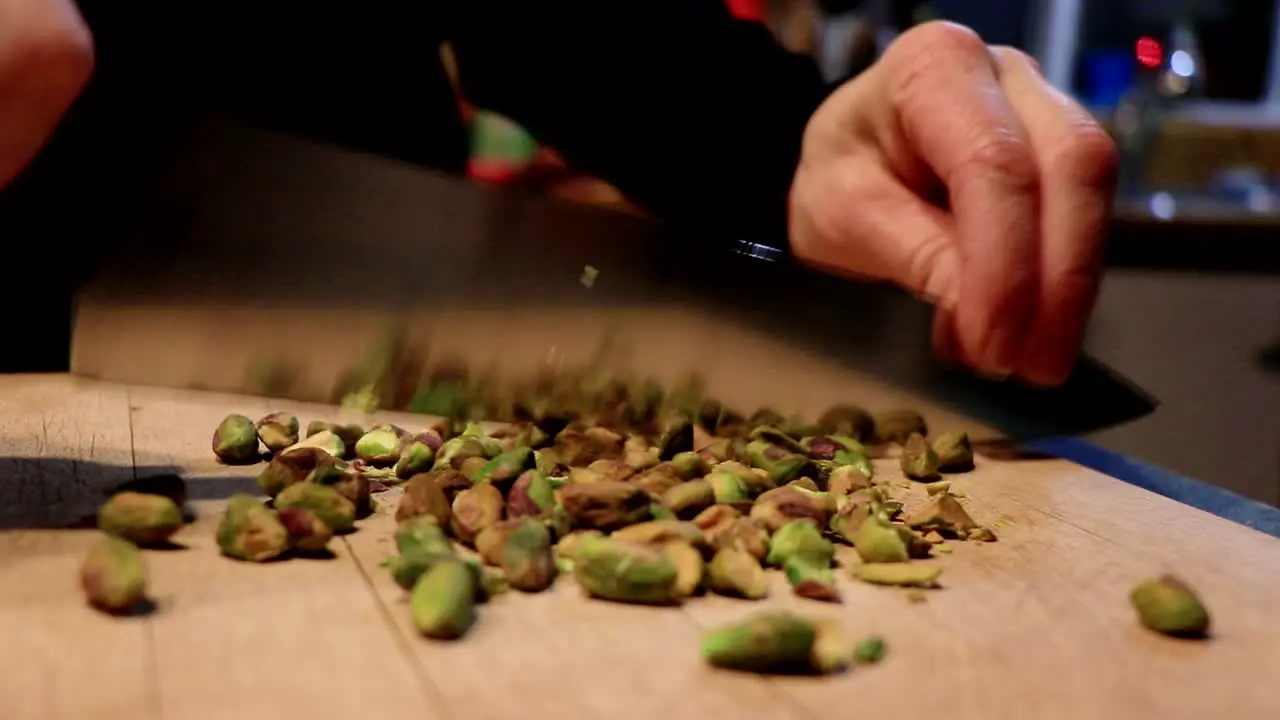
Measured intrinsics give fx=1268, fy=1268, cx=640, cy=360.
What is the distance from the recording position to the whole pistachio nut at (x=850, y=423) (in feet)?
3.36

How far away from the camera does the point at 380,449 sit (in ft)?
3.04

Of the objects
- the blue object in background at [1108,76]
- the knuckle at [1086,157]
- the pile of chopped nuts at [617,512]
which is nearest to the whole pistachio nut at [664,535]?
the pile of chopped nuts at [617,512]

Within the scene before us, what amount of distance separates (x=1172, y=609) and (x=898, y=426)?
0.40 m

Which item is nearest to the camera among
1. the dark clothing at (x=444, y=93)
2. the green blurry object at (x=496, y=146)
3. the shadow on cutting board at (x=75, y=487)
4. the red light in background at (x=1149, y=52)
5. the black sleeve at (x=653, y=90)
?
the shadow on cutting board at (x=75, y=487)

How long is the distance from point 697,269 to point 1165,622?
0.51 meters

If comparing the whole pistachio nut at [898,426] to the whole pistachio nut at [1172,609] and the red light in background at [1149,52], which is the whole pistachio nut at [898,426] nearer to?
the whole pistachio nut at [1172,609]

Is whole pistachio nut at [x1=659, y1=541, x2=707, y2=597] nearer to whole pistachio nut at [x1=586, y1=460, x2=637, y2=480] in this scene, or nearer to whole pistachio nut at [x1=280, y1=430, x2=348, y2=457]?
whole pistachio nut at [x1=586, y1=460, x2=637, y2=480]

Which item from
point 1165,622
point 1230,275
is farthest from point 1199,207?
point 1165,622

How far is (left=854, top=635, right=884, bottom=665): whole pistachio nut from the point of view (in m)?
0.60

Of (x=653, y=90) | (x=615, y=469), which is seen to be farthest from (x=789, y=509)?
(x=653, y=90)

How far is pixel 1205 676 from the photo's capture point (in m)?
0.60

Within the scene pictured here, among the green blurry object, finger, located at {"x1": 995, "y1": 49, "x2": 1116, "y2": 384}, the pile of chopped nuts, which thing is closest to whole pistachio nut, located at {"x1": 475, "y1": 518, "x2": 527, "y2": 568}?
the pile of chopped nuts

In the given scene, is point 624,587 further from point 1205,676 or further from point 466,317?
point 466,317

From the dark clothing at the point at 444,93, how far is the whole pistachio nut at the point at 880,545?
576mm
